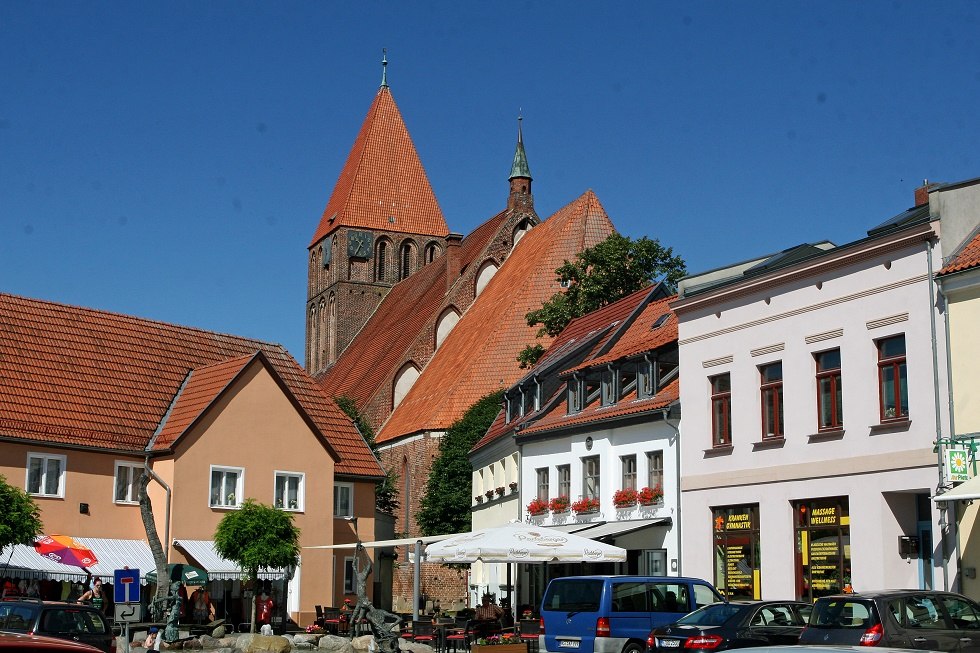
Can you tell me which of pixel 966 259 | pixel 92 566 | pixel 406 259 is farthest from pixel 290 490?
pixel 406 259

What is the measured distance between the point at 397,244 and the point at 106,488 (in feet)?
199

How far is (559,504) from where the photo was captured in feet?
116

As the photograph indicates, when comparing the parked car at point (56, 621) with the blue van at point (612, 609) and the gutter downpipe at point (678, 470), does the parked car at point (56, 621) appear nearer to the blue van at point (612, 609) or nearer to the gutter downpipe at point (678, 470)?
the blue van at point (612, 609)

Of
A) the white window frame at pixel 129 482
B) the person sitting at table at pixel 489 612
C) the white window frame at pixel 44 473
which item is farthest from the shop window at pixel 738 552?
the white window frame at pixel 44 473

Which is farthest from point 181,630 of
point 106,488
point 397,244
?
point 397,244

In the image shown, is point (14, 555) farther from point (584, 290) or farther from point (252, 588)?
point (584, 290)

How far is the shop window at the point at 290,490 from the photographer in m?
39.5

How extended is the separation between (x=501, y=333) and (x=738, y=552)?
3583 cm

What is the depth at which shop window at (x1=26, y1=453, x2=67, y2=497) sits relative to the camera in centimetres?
3600

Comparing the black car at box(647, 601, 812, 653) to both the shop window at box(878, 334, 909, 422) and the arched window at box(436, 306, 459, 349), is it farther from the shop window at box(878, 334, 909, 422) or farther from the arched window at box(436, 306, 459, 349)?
the arched window at box(436, 306, 459, 349)

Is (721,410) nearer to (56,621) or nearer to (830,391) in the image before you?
(830,391)

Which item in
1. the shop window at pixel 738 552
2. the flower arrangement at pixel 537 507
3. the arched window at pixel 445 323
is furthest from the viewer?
the arched window at pixel 445 323

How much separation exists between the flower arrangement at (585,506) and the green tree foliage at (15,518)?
1321cm

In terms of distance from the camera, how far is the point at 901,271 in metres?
24.4
